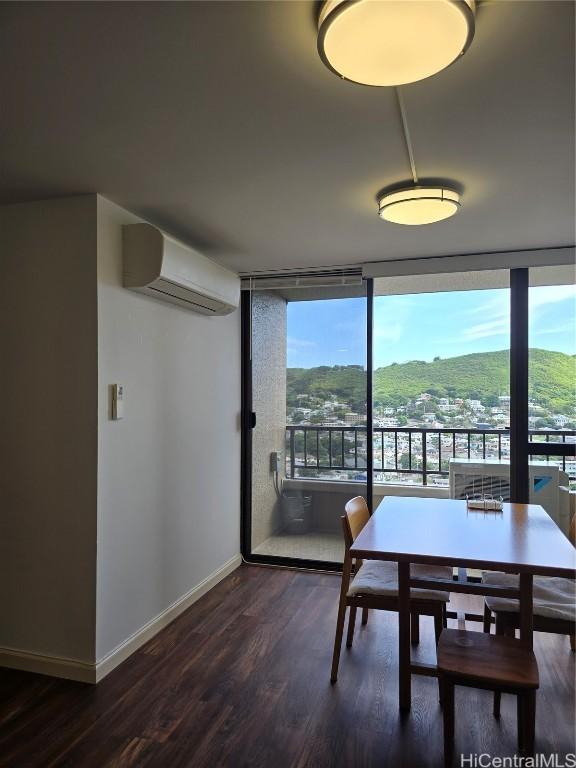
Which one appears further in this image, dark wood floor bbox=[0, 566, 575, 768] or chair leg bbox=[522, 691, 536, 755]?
dark wood floor bbox=[0, 566, 575, 768]

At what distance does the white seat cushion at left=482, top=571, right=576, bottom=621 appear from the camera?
2.11 m

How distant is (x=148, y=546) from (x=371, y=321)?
2216mm

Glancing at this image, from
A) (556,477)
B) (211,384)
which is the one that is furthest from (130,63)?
(556,477)

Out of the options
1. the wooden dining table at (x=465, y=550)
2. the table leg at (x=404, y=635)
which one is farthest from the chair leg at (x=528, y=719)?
the table leg at (x=404, y=635)

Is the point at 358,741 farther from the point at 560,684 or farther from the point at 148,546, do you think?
the point at 148,546

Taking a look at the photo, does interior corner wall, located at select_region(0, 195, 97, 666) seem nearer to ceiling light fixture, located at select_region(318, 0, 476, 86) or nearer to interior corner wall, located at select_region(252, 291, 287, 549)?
ceiling light fixture, located at select_region(318, 0, 476, 86)

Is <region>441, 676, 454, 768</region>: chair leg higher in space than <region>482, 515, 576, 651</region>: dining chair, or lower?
lower

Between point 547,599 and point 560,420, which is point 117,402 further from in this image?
point 560,420

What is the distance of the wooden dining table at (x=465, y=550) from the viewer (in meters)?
1.95

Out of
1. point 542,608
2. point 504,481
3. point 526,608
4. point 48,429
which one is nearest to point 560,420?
point 504,481

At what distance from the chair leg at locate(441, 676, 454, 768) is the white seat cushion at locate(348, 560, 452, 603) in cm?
45

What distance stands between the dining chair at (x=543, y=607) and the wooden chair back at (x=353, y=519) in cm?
67

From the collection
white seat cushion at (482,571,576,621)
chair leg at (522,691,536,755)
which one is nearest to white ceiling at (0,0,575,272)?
white seat cushion at (482,571,576,621)

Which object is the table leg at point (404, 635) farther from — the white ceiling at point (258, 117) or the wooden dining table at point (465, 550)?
the white ceiling at point (258, 117)
